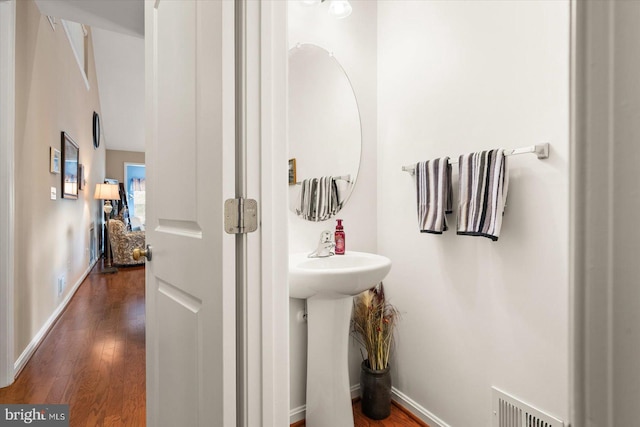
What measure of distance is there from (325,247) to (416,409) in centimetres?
97

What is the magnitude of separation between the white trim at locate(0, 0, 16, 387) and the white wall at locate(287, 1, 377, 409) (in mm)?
1674

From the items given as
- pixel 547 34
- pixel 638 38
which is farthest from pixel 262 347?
pixel 547 34

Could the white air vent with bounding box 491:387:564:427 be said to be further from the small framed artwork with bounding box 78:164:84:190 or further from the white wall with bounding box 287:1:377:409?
the small framed artwork with bounding box 78:164:84:190

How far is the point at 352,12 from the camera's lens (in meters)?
1.96

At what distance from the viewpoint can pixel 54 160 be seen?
3.15m

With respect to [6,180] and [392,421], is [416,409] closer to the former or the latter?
[392,421]

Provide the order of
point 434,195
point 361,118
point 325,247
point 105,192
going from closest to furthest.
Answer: point 434,195 → point 325,247 → point 361,118 → point 105,192

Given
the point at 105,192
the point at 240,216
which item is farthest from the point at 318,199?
the point at 105,192

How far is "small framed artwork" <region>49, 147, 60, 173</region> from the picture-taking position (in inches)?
119

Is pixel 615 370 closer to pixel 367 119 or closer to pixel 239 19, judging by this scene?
pixel 239 19

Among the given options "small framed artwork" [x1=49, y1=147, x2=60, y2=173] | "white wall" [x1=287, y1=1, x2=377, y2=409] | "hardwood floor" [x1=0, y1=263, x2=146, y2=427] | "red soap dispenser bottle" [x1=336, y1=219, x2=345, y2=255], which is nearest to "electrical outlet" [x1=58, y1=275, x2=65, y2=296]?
"hardwood floor" [x1=0, y1=263, x2=146, y2=427]

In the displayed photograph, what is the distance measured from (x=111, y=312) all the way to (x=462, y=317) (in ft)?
10.7

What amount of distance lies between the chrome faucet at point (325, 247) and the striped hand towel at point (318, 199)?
12 centimetres

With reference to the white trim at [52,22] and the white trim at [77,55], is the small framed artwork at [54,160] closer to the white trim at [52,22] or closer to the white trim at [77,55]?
the white trim at [52,22]
